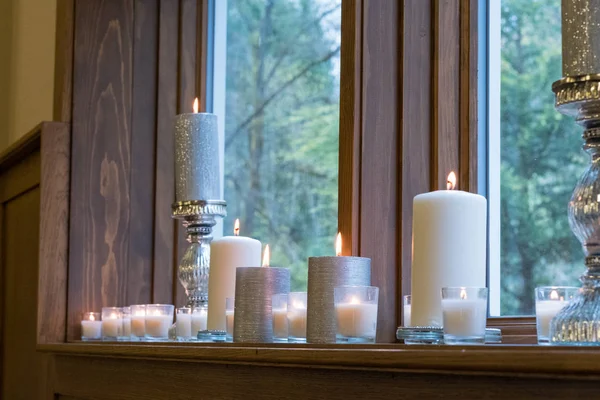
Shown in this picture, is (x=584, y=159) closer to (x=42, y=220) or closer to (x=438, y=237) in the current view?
(x=438, y=237)

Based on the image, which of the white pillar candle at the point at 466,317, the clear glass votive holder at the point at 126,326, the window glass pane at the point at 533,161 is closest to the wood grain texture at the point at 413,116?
the window glass pane at the point at 533,161

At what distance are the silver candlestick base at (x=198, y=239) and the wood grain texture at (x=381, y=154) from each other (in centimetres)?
43

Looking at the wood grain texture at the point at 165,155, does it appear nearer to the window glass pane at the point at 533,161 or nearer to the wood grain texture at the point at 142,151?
the wood grain texture at the point at 142,151

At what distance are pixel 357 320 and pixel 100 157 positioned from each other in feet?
4.61

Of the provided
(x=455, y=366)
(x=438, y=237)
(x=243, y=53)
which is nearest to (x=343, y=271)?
(x=438, y=237)

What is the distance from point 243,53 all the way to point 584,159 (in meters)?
1.14

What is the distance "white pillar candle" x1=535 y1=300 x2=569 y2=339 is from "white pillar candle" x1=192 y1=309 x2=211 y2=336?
2.87 feet

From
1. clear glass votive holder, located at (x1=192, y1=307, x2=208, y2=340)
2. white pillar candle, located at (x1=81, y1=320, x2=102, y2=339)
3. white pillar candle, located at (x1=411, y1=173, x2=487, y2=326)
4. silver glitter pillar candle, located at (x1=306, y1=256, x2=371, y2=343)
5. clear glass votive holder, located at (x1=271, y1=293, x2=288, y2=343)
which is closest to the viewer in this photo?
white pillar candle, located at (x1=411, y1=173, x2=487, y2=326)

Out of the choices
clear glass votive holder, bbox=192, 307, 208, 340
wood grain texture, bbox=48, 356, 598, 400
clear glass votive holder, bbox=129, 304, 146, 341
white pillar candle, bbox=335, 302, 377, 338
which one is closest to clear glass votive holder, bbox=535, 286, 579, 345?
wood grain texture, bbox=48, 356, 598, 400

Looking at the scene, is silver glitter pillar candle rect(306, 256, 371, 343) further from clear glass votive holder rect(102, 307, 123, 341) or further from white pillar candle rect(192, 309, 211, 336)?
clear glass votive holder rect(102, 307, 123, 341)

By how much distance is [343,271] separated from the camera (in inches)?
56.9

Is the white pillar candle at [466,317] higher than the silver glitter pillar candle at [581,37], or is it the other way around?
the silver glitter pillar candle at [581,37]

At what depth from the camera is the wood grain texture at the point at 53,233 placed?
251cm

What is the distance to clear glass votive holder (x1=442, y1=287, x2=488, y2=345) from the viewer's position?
45.1 inches
